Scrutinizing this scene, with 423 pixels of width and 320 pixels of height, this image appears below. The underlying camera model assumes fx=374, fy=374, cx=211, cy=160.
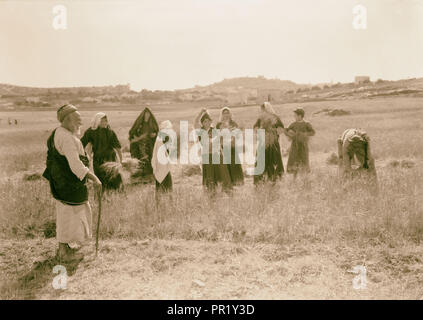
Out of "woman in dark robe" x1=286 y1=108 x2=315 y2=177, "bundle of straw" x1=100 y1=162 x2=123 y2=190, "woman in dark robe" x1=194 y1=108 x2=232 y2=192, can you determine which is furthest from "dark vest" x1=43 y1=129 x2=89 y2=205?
"woman in dark robe" x1=286 y1=108 x2=315 y2=177

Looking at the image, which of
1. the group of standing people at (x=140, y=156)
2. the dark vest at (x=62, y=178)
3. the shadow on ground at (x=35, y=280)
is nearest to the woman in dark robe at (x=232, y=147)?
the group of standing people at (x=140, y=156)

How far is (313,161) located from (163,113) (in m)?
21.3

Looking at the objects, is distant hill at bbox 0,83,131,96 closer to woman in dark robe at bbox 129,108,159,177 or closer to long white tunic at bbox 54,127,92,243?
woman in dark robe at bbox 129,108,159,177

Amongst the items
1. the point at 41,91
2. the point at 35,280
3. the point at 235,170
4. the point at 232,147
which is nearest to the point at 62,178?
the point at 35,280

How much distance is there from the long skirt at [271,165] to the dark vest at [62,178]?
3753 mm

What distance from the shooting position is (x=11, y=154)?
13.6m

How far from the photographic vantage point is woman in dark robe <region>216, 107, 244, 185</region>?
7.26m

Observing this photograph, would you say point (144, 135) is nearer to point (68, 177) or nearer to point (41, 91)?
point (68, 177)

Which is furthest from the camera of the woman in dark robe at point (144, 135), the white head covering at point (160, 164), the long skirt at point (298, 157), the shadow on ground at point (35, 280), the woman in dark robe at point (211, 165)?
the long skirt at point (298, 157)

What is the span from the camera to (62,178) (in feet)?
14.6

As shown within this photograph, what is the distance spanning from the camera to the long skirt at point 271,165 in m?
7.33

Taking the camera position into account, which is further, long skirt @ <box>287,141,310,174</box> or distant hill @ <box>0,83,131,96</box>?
distant hill @ <box>0,83,131,96</box>

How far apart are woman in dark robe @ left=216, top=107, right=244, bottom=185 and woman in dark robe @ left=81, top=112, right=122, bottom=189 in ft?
6.68

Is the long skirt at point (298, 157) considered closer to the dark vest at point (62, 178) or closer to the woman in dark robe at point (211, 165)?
the woman in dark robe at point (211, 165)
